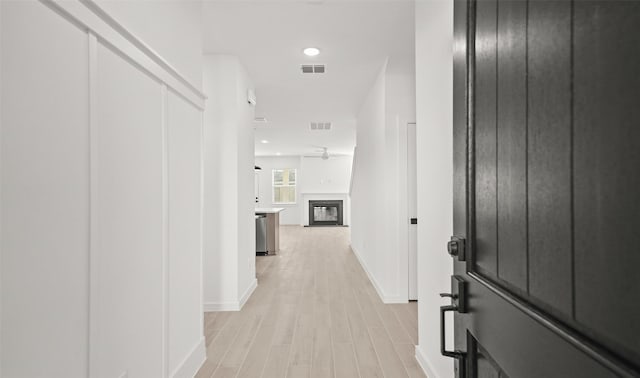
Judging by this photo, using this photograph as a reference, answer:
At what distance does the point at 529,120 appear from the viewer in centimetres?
68

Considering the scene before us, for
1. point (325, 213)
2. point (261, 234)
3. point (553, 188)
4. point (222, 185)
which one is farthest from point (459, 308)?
point (325, 213)

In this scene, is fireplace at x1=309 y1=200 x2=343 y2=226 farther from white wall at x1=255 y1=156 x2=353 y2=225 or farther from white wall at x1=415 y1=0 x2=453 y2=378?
white wall at x1=415 y1=0 x2=453 y2=378

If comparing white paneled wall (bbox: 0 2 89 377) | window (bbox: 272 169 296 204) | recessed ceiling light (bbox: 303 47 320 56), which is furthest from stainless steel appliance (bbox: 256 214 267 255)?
window (bbox: 272 169 296 204)

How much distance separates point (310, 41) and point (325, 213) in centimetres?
1044

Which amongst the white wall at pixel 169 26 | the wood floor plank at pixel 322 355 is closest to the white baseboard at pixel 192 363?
the wood floor plank at pixel 322 355

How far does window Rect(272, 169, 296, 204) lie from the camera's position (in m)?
13.7

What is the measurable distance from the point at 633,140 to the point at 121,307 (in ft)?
5.50

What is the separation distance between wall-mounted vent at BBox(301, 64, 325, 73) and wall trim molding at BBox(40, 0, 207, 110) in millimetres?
2108

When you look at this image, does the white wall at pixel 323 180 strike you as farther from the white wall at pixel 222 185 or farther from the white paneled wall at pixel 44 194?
the white paneled wall at pixel 44 194

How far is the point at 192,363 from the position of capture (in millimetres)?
2336

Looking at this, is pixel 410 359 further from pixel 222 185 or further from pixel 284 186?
pixel 284 186

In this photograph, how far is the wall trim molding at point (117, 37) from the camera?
1.15 metres

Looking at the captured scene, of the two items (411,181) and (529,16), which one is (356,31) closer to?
(411,181)

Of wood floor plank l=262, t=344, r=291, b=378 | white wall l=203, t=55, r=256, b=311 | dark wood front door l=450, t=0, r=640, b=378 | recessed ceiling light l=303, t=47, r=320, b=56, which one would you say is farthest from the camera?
white wall l=203, t=55, r=256, b=311
